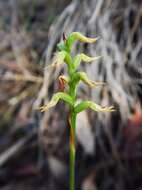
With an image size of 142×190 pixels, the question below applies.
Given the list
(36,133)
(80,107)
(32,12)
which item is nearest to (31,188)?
(36,133)

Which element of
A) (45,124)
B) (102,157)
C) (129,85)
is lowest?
(102,157)

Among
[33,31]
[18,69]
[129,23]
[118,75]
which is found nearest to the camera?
[118,75]

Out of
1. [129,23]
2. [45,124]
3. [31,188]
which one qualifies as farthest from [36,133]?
[129,23]

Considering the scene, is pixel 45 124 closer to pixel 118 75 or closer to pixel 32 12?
pixel 118 75

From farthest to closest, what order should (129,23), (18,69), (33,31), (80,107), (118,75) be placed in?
(33,31)
(18,69)
(129,23)
(118,75)
(80,107)

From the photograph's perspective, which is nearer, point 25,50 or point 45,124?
point 45,124

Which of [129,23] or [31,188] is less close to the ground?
[129,23]
